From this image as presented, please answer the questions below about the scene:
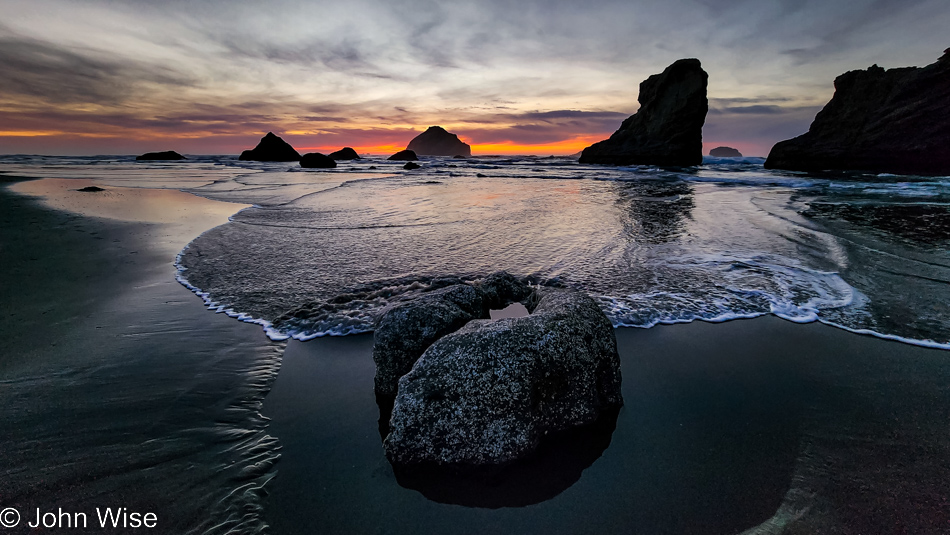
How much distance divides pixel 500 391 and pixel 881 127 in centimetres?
5362

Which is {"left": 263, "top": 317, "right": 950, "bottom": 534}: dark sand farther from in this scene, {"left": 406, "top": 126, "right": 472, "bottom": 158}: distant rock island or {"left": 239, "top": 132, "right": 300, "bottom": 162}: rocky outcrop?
{"left": 406, "top": 126, "right": 472, "bottom": 158}: distant rock island

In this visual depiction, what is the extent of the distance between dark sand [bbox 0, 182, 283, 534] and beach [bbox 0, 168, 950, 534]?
1 centimetres

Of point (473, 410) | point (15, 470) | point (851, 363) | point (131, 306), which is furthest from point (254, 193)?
point (851, 363)

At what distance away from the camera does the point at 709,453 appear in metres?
2.49

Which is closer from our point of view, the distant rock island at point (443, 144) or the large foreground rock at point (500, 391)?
the large foreground rock at point (500, 391)

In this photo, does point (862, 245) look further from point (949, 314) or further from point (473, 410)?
point (473, 410)

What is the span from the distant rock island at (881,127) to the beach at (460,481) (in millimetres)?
46115

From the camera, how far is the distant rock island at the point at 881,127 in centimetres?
3362

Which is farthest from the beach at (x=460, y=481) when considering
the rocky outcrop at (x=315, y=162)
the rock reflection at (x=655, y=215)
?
the rocky outcrop at (x=315, y=162)

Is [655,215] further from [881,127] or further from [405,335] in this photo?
[881,127]

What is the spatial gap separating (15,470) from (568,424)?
3.24 m
